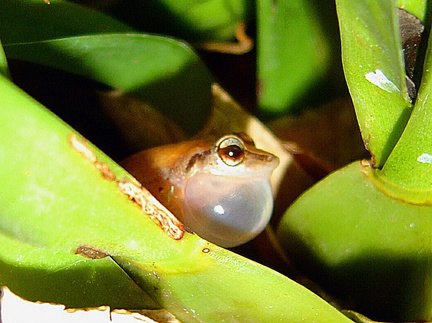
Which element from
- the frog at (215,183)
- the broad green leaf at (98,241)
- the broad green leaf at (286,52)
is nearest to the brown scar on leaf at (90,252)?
the broad green leaf at (98,241)

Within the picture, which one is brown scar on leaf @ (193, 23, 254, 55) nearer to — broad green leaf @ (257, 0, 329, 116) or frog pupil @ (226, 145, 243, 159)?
broad green leaf @ (257, 0, 329, 116)

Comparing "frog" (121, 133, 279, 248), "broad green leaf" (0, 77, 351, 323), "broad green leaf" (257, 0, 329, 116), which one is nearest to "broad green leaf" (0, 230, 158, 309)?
"broad green leaf" (0, 77, 351, 323)

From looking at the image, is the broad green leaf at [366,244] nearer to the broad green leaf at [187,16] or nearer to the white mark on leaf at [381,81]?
the white mark on leaf at [381,81]

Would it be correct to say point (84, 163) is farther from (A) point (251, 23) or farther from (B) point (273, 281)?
(A) point (251, 23)

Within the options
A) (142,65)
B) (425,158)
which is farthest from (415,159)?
(142,65)

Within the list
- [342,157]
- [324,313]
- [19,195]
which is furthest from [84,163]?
[342,157]

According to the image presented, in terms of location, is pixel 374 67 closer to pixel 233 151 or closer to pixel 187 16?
pixel 233 151
